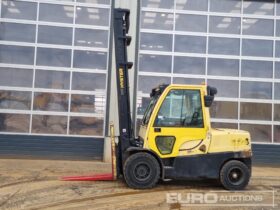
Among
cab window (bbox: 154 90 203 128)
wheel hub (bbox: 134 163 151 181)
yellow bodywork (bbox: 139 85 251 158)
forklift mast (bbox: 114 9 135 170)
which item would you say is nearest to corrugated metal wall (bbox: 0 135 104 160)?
forklift mast (bbox: 114 9 135 170)

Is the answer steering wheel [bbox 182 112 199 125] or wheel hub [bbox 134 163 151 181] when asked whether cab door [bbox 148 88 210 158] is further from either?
wheel hub [bbox 134 163 151 181]

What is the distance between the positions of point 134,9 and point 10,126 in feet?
18.5

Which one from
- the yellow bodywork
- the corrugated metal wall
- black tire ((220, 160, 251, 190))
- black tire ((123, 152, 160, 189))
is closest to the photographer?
black tire ((123, 152, 160, 189))

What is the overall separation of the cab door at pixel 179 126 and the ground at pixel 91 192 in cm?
85

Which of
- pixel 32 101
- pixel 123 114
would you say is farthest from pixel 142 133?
pixel 32 101

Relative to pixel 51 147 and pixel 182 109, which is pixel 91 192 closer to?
pixel 182 109

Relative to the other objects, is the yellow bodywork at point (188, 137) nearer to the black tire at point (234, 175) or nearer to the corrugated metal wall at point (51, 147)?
the black tire at point (234, 175)

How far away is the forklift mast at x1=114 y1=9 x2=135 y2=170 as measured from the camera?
25.8 ft

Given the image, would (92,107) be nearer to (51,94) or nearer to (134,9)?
(51,94)

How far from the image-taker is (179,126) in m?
7.64

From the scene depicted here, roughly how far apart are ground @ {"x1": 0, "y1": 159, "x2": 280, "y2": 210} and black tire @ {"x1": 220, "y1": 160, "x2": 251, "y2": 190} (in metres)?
Result: 0.19

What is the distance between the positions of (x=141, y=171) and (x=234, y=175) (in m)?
1.98

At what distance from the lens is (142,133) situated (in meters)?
8.16

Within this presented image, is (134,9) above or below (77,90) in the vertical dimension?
above
